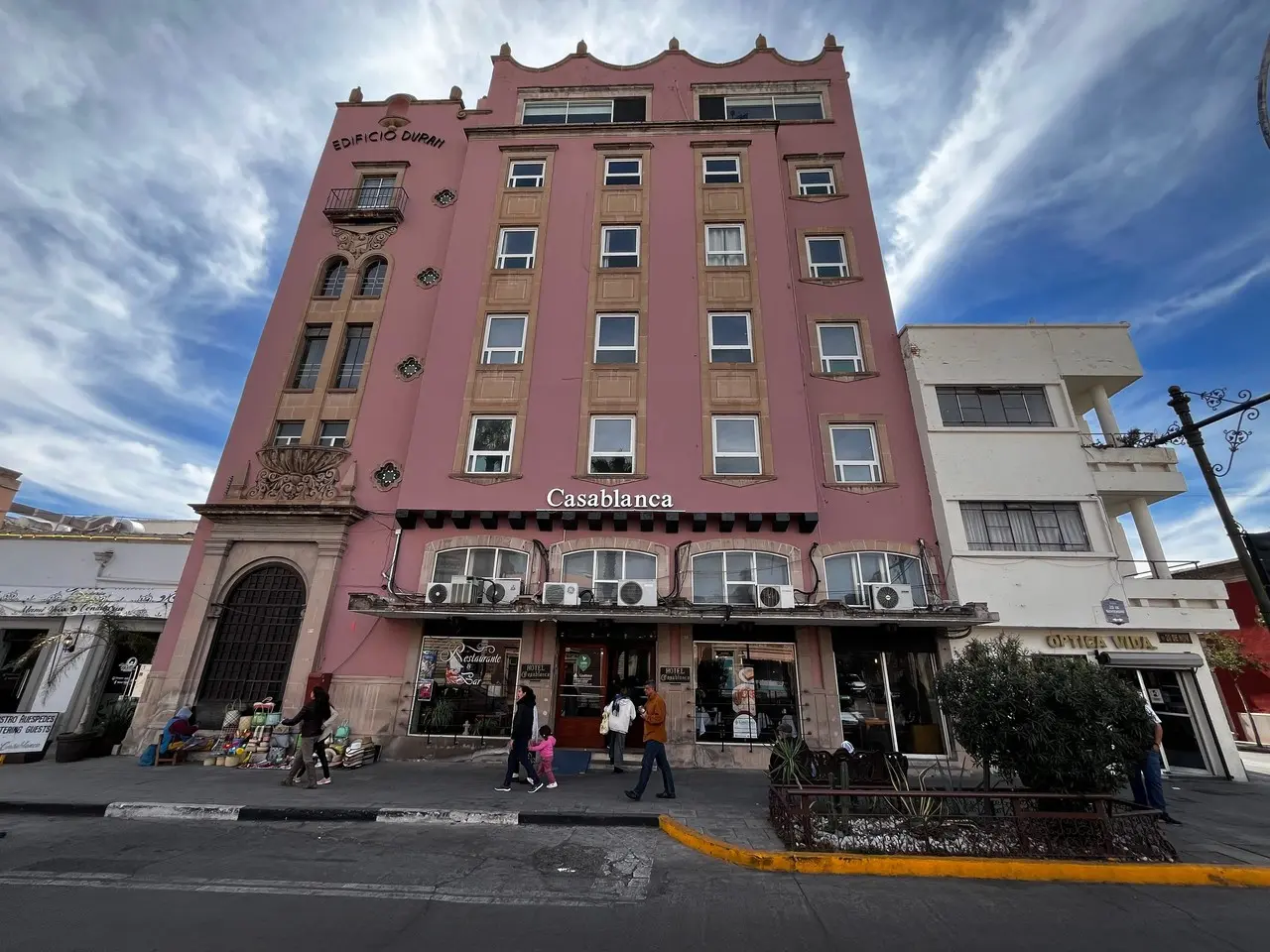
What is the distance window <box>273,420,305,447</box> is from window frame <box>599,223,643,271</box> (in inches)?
440

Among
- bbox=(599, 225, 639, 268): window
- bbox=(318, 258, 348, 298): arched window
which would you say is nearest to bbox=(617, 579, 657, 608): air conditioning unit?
bbox=(599, 225, 639, 268): window

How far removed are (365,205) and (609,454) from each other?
14408 millimetres

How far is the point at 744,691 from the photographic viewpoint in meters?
14.0

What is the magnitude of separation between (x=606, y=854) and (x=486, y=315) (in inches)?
618

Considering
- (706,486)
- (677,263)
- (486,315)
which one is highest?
(677,263)

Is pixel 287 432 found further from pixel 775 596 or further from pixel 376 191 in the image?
pixel 775 596

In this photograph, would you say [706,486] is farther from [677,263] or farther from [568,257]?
[568,257]

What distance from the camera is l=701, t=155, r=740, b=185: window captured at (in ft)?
67.0

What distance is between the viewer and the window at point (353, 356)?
1817cm

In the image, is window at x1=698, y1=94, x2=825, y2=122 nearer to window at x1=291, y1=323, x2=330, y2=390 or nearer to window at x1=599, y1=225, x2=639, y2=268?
window at x1=599, y1=225, x2=639, y2=268

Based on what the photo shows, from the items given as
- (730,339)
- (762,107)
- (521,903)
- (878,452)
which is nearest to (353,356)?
(730,339)

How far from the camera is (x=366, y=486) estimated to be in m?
16.3

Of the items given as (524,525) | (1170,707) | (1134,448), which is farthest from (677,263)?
(1170,707)

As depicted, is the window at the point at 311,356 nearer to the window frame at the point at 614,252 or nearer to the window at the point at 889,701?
the window frame at the point at 614,252
